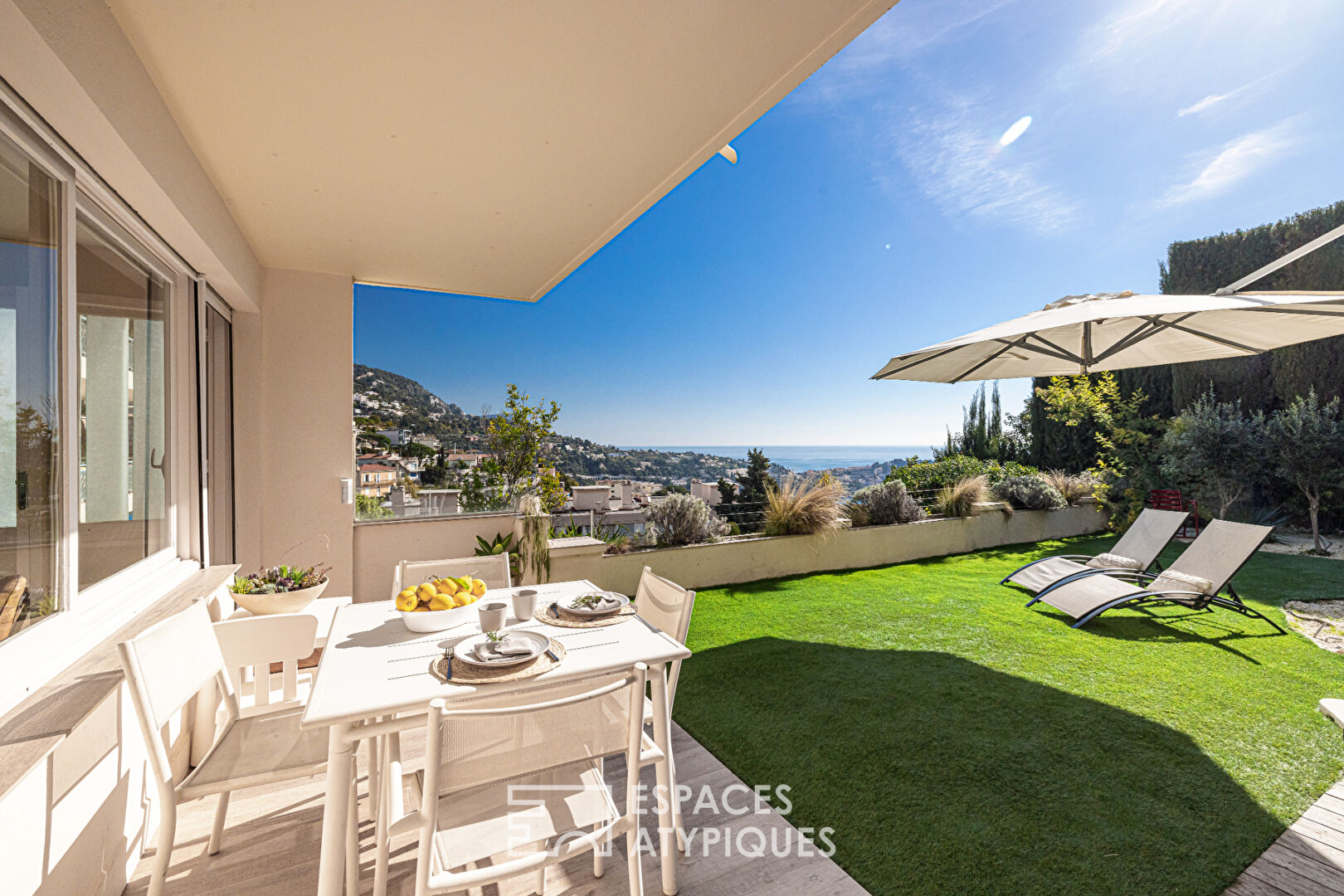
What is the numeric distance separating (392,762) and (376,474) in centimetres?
338

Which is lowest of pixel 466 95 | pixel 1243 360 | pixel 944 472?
pixel 944 472

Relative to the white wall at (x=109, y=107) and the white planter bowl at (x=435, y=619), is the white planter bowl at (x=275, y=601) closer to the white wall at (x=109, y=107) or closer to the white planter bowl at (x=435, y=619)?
the white planter bowl at (x=435, y=619)

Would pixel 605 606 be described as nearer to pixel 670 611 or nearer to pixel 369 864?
pixel 670 611

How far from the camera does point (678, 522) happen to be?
5477mm

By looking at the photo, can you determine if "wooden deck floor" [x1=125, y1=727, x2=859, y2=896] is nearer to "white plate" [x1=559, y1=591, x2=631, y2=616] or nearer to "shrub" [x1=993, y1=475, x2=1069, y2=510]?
"white plate" [x1=559, y1=591, x2=631, y2=616]

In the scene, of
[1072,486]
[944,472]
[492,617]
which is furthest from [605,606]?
[1072,486]

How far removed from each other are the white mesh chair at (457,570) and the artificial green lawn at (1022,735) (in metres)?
1.18

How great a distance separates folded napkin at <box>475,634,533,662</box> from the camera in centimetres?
159

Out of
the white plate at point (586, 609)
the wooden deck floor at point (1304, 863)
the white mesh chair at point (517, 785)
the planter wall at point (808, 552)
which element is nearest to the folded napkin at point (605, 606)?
the white plate at point (586, 609)

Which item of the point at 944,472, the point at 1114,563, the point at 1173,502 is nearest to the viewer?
the point at 1114,563

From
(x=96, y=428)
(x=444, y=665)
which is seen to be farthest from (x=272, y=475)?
(x=444, y=665)

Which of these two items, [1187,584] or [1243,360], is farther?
Answer: [1243,360]

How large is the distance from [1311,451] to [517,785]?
33.3ft

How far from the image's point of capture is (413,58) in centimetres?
178
